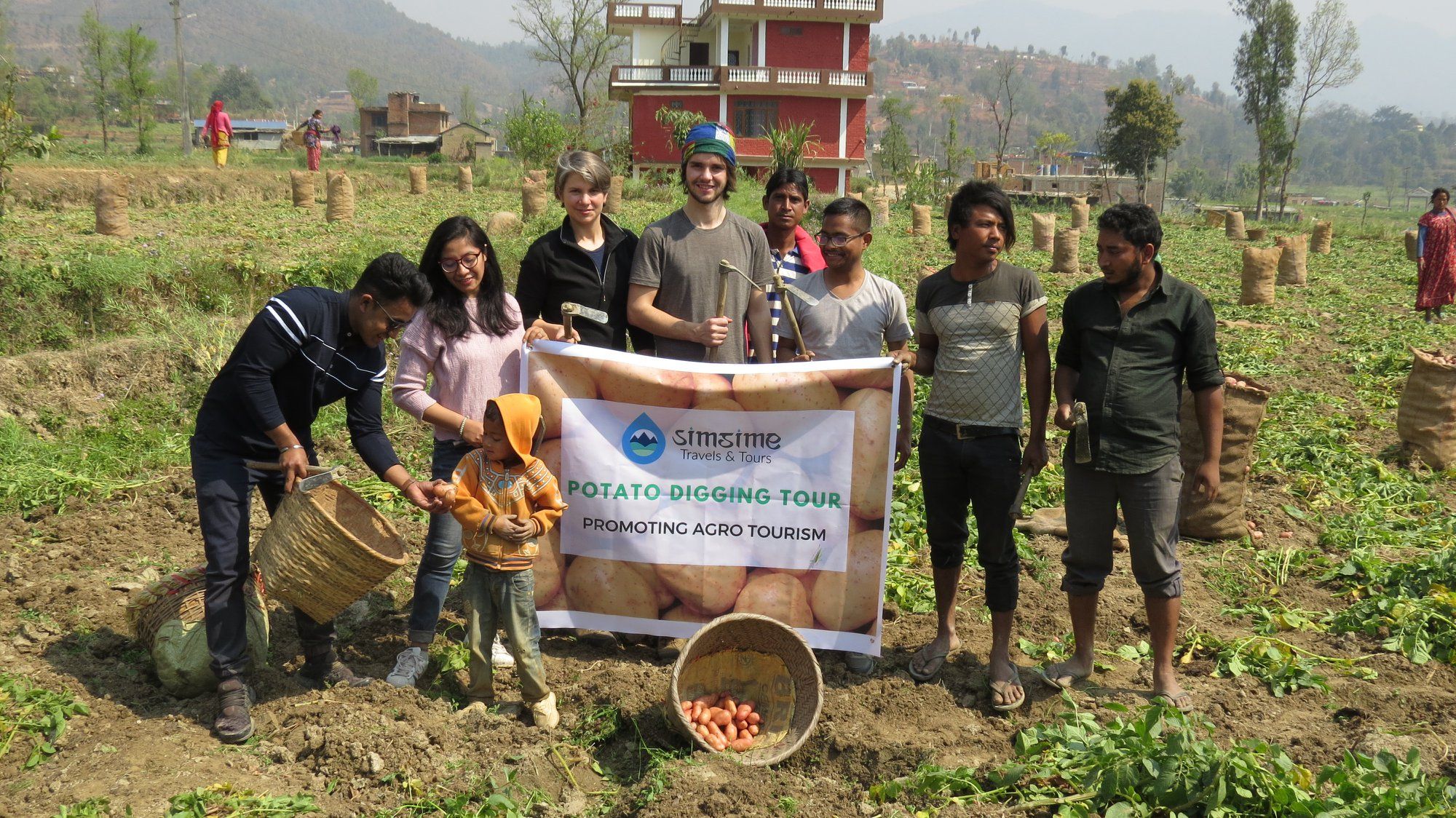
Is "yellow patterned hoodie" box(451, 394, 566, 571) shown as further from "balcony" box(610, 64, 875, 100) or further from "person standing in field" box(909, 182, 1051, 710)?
"balcony" box(610, 64, 875, 100)

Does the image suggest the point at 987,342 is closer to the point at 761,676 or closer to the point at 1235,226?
the point at 761,676

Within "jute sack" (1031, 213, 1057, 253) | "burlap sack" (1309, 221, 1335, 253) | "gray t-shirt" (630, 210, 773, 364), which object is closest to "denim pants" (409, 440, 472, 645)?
"gray t-shirt" (630, 210, 773, 364)

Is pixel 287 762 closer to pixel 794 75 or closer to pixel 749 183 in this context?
pixel 749 183

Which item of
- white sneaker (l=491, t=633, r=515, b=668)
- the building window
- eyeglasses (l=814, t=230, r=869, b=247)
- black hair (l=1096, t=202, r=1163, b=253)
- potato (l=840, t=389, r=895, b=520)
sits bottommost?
white sneaker (l=491, t=633, r=515, b=668)

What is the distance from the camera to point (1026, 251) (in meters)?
22.3

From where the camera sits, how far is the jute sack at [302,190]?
18625 millimetres

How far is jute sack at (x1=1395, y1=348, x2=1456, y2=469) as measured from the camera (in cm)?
733

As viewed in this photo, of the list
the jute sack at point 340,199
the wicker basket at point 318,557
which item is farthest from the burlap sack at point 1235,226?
the wicker basket at point 318,557

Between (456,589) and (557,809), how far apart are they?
6.24 ft

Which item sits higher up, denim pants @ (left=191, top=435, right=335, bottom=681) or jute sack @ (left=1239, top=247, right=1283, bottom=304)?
jute sack @ (left=1239, top=247, right=1283, bottom=304)

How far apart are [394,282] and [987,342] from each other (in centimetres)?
225

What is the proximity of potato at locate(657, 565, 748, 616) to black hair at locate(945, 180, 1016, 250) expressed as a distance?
163cm

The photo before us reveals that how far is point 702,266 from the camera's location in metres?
4.23

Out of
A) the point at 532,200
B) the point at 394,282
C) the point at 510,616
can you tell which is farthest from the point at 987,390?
the point at 532,200
